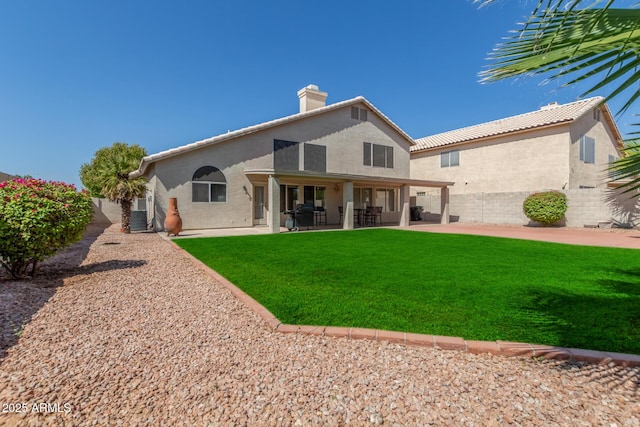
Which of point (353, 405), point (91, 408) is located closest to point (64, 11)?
point (91, 408)

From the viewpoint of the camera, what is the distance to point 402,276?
18.3 ft

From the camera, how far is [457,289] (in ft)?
15.5

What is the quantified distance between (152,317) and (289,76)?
19933 mm

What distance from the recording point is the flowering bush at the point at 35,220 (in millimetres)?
4973

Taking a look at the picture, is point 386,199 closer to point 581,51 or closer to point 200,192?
point 200,192

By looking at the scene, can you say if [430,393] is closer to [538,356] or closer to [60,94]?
[538,356]

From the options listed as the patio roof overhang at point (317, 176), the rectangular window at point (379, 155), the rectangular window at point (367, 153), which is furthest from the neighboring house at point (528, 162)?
the rectangular window at point (367, 153)

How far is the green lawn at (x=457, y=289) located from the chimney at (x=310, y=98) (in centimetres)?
1264

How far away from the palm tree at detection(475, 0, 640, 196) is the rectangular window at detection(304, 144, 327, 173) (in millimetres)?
15318

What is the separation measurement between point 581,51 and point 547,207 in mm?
17809

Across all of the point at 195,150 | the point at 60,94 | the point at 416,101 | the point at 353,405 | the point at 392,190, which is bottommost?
the point at 353,405

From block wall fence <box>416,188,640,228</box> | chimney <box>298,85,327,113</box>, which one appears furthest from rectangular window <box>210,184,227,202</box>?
block wall fence <box>416,188,640,228</box>

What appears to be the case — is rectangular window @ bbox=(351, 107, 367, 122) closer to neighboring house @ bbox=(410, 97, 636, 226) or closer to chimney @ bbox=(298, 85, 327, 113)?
chimney @ bbox=(298, 85, 327, 113)

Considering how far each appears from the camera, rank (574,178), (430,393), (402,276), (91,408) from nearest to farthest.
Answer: (91,408)
(430,393)
(402,276)
(574,178)
